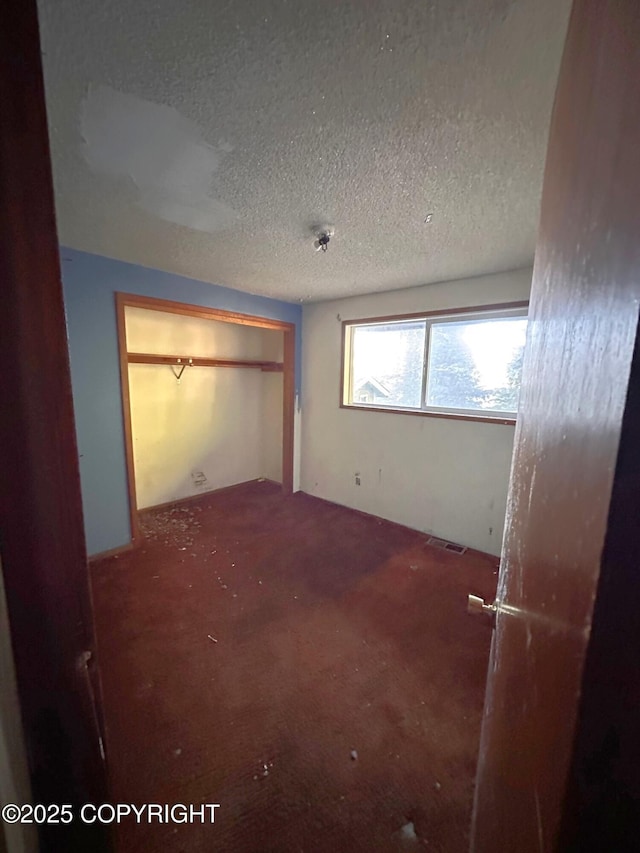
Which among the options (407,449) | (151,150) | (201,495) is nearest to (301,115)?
(151,150)

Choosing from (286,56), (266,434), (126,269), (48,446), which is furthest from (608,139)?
(266,434)

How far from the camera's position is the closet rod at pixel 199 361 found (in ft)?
10.8

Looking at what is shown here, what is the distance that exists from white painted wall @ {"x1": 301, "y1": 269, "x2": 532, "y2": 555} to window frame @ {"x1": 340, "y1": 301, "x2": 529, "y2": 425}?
0.17 feet

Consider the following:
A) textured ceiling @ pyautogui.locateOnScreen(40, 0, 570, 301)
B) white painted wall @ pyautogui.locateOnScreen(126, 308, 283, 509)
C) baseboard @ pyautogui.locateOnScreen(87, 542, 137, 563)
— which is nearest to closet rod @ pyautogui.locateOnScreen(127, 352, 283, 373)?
white painted wall @ pyautogui.locateOnScreen(126, 308, 283, 509)

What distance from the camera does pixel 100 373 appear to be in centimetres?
249

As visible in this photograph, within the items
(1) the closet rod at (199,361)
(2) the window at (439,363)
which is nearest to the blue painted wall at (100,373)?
(1) the closet rod at (199,361)

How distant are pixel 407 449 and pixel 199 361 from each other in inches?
98.5

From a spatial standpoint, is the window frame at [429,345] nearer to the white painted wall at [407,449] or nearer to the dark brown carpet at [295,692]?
the white painted wall at [407,449]

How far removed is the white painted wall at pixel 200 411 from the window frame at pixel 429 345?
3.57 feet

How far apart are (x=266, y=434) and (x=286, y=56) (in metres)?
3.91

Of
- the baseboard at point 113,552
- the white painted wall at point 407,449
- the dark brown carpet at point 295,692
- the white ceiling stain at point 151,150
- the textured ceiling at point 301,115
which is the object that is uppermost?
the textured ceiling at point 301,115

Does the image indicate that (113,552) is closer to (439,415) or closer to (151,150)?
(151,150)

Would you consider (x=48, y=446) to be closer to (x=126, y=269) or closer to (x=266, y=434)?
(x=126, y=269)

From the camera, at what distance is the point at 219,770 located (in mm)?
1211
